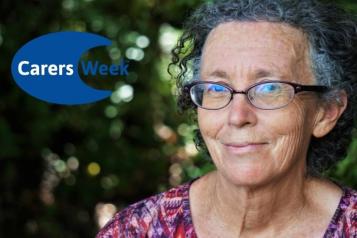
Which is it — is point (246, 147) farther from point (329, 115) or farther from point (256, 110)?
point (329, 115)

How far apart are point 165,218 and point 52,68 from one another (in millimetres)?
1424

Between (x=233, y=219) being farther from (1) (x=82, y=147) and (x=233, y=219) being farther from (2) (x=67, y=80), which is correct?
(1) (x=82, y=147)

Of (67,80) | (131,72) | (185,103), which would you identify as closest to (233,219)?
(185,103)

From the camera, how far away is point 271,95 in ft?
7.72

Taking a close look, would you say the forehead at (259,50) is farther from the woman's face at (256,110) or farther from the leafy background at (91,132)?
the leafy background at (91,132)

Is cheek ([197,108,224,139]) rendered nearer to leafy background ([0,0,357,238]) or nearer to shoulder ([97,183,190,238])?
shoulder ([97,183,190,238])

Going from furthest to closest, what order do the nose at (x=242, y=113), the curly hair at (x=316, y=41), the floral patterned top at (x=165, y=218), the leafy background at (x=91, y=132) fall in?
the leafy background at (x=91, y=132) < the floral patterned top at (x=165, y=218) < the curly hair at (x=316, y=41) < the nose at (x=242, y=113)

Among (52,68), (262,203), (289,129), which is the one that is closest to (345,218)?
(262,203)

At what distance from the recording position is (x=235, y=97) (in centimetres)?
235

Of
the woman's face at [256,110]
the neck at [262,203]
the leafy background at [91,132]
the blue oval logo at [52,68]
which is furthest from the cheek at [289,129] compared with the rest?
the leafy background at [91,132]

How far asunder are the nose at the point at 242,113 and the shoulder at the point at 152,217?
44cm

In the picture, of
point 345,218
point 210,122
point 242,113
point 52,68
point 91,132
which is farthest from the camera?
point 91,132

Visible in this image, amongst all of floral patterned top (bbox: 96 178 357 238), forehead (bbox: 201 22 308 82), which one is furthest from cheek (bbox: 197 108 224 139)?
floral patterned top (bbox: 96 178 357 238)

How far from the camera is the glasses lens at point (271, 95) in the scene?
234cm
